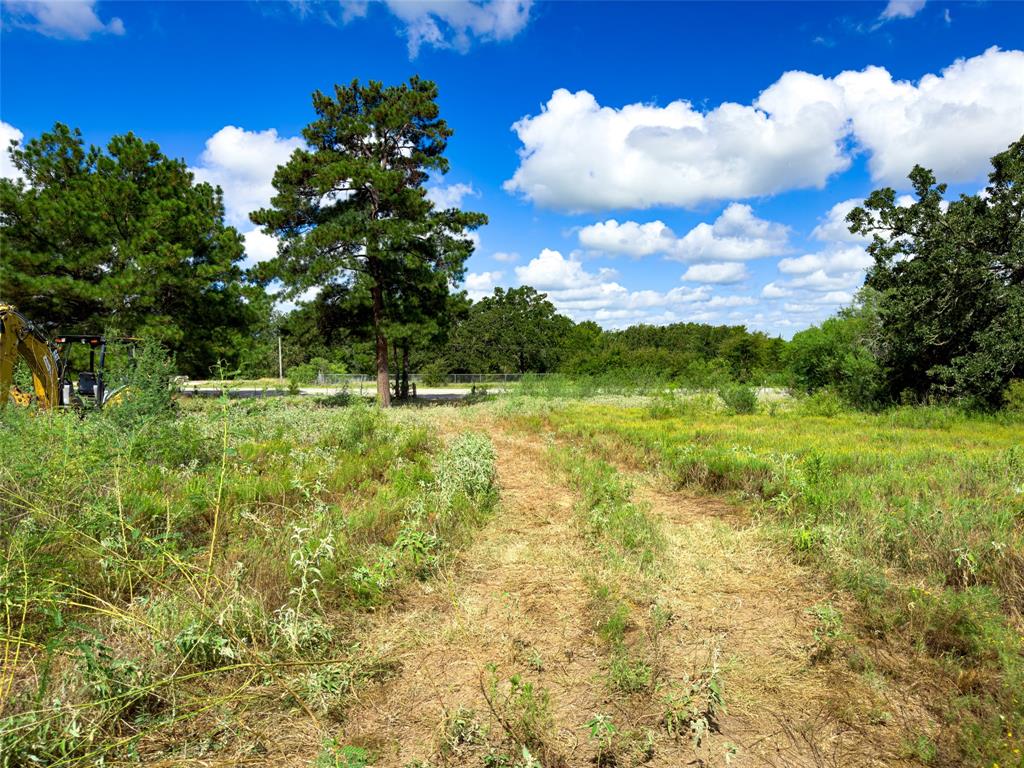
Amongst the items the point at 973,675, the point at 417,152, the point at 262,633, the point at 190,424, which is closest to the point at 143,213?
the point at 417,152

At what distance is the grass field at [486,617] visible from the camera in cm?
263

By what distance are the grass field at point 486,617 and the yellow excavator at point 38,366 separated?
15.8 ft

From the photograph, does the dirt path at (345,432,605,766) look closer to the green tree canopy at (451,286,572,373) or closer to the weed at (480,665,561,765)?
the weed at (480,665,561,765)

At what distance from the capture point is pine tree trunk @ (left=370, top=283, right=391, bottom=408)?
781 inches

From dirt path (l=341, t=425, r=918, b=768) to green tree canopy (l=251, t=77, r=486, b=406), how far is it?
1582cm

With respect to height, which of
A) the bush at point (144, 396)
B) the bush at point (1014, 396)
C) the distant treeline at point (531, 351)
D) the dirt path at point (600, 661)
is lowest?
the dirt path at point (600, 661)

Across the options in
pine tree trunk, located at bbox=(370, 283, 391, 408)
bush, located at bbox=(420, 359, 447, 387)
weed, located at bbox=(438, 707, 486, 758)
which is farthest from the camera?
bush, located at bbox=(420, 359, 447, 387)

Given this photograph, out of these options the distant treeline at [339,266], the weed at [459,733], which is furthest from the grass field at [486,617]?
the distant treeline at [339,266]

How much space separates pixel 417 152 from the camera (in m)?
20.3

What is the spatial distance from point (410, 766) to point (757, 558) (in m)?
4.07

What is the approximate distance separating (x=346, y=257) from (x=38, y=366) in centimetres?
1031

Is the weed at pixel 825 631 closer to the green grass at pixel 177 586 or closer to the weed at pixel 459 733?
the weed at pixel 459 733

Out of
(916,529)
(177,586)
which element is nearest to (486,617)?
(177,586)

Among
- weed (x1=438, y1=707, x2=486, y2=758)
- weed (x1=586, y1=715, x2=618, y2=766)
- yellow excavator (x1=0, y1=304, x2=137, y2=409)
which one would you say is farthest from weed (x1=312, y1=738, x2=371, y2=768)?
yellow excavator (x1=0, y1=304, x2=137, y2=409)
